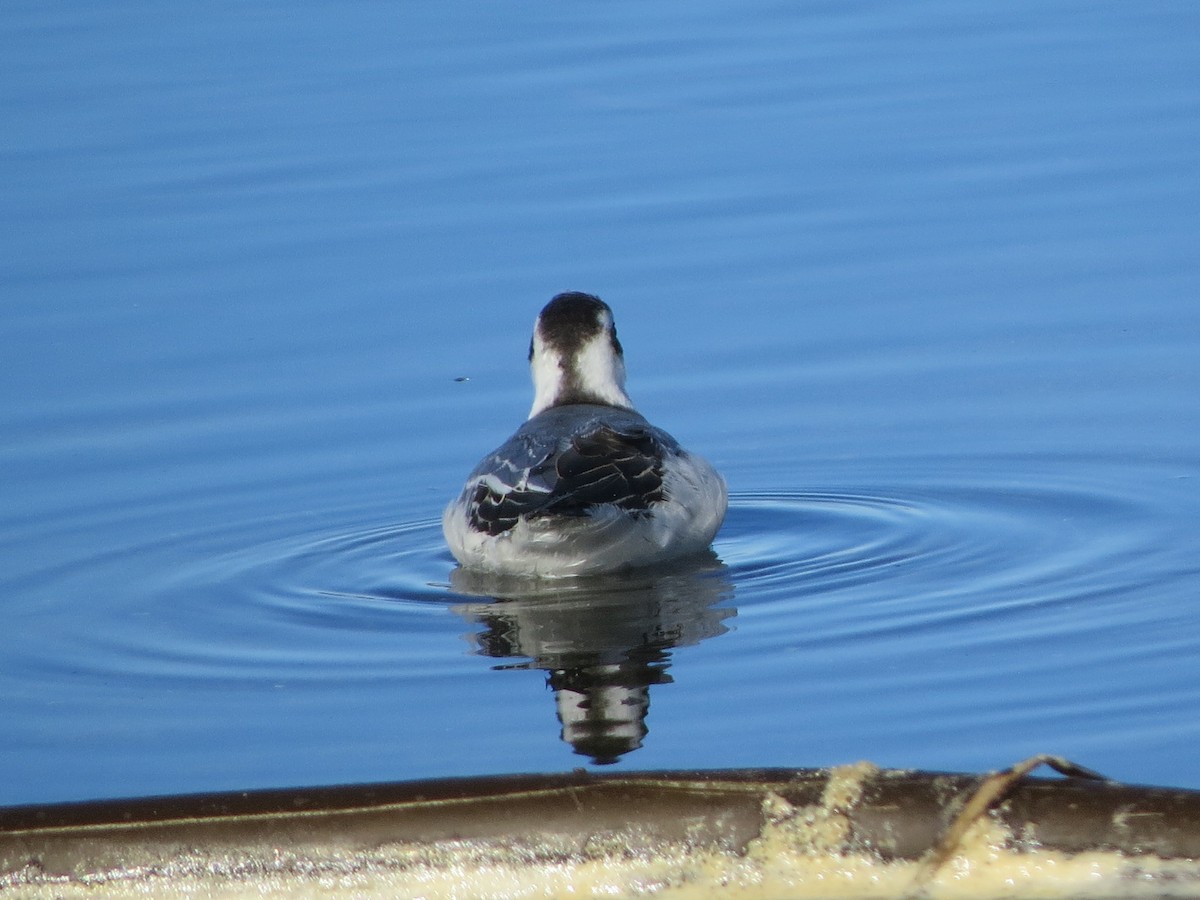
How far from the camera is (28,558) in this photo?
9.40m

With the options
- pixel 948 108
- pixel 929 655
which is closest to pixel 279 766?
pixel 929 655

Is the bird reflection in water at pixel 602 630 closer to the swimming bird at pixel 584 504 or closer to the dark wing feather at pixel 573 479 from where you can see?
the swimming bird at pixel 584 504

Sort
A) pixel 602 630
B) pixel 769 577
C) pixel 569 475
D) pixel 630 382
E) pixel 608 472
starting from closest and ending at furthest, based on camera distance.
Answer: pixel 602 630 < pixel 769 577 < pixel 569 475 < pixel 608 472 < pixel 630 382

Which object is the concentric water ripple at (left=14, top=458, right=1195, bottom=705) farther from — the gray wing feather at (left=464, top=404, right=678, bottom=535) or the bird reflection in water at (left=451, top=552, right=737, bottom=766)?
the gray wing feather at (left=464, top=404, right=678, bottom=535)

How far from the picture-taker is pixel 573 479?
877cm

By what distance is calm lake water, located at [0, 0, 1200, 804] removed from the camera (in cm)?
700

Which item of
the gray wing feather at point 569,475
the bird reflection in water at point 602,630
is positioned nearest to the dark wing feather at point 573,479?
the gray wing feather at point 569,475

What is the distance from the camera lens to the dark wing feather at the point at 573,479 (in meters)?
8.77

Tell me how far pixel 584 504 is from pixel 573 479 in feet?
0.36

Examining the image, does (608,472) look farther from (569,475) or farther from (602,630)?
(602,630)

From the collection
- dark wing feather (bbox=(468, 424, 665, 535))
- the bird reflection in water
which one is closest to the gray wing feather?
dark wing feather (bbox=(468, 424, 665, 535))

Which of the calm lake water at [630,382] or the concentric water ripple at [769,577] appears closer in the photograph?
the calm lake water at [630,382]

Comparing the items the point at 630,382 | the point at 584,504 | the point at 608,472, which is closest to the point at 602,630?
the point at 584,504

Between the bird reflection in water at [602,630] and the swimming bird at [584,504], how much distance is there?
0.10 metres
